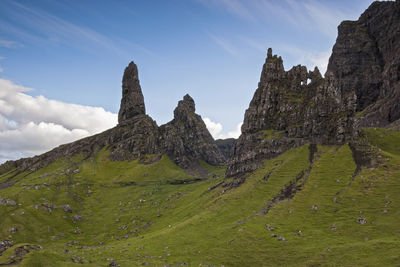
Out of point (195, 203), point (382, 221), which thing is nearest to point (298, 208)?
point (382, 221)

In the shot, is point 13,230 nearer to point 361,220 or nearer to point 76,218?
point 76,218

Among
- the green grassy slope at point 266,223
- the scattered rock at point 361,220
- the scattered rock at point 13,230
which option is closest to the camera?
the green grassy slope at point 266,223

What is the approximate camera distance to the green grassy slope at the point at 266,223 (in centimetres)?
9119

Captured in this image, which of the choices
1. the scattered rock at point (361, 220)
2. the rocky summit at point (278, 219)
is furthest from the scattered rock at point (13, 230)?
the scattered rock at point (361, 220)

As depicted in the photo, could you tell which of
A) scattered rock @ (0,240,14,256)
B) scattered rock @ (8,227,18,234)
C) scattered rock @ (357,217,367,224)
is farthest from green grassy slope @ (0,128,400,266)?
scattered rock @ (0,240,14,256)

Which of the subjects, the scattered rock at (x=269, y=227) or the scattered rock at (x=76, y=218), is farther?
the scattered rock at (x=76, y=218)

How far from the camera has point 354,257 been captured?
79188 mm

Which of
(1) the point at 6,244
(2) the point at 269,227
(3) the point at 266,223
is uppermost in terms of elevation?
(3) the point at 266,223

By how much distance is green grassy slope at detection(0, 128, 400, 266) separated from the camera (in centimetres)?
9119

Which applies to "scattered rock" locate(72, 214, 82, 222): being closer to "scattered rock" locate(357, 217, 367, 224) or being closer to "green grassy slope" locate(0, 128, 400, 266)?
"green grassy slope" locate(0, 128, 400, 266)

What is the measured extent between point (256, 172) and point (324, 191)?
5605 cm

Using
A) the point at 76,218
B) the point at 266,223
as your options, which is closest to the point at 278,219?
the point at 266,223

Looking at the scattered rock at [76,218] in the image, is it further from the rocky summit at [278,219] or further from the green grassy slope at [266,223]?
the rocky summit at [278,219]

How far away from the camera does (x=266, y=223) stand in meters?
120
